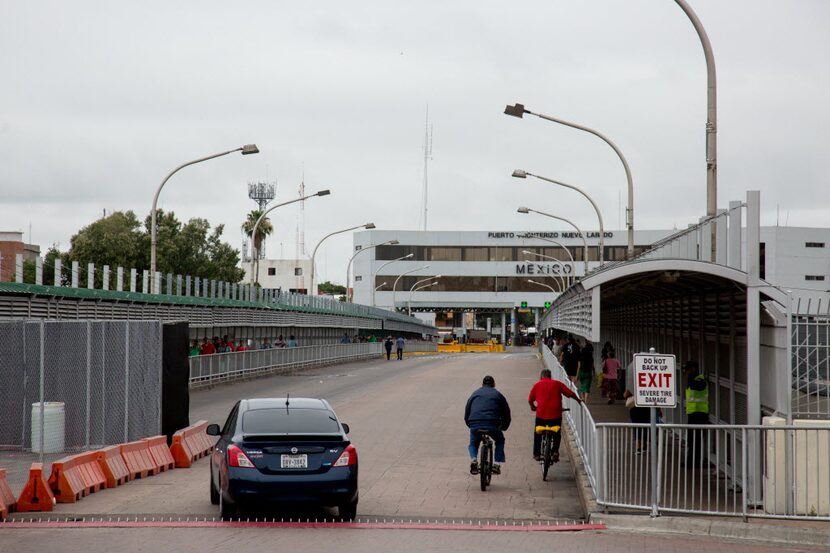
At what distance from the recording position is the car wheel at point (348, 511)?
1387 centimetres

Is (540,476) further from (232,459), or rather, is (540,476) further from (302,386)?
(302,386)

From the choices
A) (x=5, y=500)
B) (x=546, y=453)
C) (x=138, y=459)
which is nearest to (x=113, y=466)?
(x=138, y=459)

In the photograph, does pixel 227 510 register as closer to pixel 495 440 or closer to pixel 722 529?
pixel 495 440

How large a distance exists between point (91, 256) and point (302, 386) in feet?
179

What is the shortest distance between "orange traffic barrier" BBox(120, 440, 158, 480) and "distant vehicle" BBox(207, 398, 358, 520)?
14.0 feet

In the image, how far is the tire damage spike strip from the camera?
13.4 m

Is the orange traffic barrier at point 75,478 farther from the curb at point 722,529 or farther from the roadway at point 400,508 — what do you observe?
the curb at point 722,529

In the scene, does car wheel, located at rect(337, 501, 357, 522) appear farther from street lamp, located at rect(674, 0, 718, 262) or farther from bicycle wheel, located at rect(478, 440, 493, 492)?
street lamp, located at rect(674, 0, 718, 262)

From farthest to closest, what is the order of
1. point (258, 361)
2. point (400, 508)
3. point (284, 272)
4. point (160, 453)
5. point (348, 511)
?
point (284, 272)
point (258, 361)
point (160, 453)
point (400, 508)
point (348, 511)

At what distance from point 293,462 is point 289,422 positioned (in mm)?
719

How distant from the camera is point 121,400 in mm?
20906

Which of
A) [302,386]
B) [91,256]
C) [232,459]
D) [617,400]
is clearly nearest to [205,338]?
[302,386]

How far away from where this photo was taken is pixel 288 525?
45.0ft

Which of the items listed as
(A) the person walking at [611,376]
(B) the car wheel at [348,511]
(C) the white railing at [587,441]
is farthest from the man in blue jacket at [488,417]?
(A) the person walking at [611,376]
